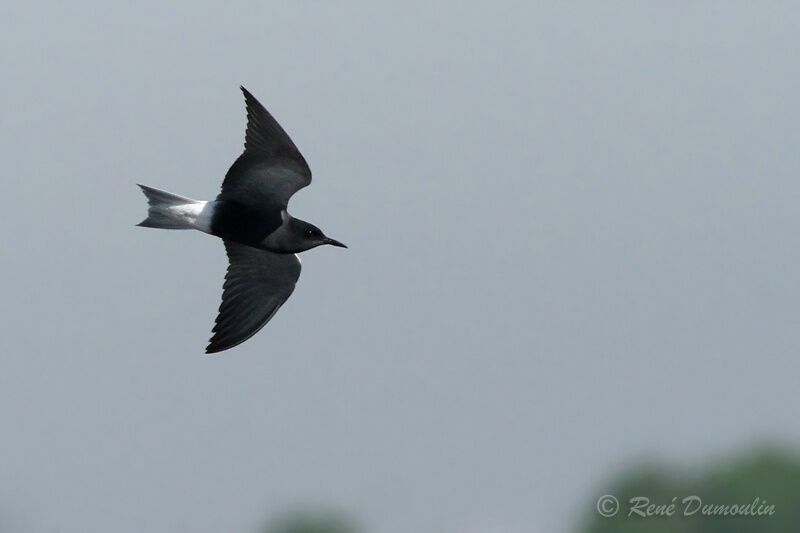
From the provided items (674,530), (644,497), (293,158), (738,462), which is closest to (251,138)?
(293,158)

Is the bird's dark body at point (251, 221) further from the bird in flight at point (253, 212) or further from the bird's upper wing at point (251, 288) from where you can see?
the bird's upper wing at point (251, 288)

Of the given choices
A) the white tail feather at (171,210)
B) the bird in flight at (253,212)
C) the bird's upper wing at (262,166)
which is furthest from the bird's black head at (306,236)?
the white tail feather at (171,210)

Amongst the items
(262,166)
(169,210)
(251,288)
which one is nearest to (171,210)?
(169,210)

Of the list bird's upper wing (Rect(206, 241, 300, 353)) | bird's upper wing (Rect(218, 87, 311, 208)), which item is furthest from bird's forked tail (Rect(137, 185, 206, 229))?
bird's upper wing (Rect(206, 241, 300, 353))

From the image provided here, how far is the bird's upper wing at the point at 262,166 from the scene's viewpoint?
17.7 meters

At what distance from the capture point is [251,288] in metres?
18.1

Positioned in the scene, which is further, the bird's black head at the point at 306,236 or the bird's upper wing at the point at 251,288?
the bird's black head at the point at 306,236

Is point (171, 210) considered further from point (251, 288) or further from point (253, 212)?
point (251, 288)

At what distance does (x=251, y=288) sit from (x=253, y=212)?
2.87ft

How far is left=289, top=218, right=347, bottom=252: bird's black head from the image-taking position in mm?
17828

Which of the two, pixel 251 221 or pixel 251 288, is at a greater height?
pixel 251 221

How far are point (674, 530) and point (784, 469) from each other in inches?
346

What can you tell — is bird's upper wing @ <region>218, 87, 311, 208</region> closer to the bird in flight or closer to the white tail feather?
the bird in flight

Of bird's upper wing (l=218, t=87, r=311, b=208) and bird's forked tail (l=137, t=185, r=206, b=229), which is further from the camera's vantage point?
bird's upper wing (l=218, t=87, r=311, b=208)
